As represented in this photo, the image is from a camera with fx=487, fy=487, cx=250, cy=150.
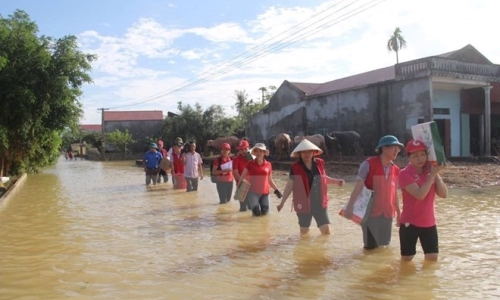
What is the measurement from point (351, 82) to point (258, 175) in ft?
75.2

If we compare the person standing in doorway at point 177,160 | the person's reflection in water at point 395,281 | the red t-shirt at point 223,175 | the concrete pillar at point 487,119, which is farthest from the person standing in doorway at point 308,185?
the concrete pillar at point 487,119

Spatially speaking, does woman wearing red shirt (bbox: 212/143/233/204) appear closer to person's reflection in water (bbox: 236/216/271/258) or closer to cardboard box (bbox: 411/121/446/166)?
person's reflection in water (bbox: 236/216/271/258)

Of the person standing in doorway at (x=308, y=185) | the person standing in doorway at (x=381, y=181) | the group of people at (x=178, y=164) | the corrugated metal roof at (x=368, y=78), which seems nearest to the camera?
the person standing in doorway at (x=381, y=181)

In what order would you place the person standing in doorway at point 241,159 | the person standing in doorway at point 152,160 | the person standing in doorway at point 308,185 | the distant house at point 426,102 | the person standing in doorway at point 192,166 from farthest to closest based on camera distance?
the distant house at point 426,102 → the person standing in doorway at point 152,160 → the person standing in doorway at point 192,166 → the person standing in doorway at point 241,159 → the person standing in doorway at point 308,185

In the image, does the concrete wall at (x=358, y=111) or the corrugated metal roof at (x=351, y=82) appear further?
the corrugated metal roof at (x=351, y=82)

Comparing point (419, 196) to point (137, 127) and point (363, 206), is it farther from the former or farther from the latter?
point (137, 127)

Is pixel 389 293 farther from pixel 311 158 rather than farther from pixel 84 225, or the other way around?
pixel 84 225

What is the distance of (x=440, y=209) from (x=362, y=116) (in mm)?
17041

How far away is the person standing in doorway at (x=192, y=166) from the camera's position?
13055mm

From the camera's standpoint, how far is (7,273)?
5.48 metres

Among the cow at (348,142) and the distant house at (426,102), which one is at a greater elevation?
the distant house at (426,102)

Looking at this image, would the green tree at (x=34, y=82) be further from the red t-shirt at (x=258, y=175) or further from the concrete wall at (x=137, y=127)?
the concrete wall at (x=137, y=127)

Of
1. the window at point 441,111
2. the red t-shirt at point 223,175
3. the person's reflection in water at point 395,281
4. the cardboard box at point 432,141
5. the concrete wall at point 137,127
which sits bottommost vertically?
the person's reflection in water at point 395,281

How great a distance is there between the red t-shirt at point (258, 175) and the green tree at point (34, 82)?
359 inches
